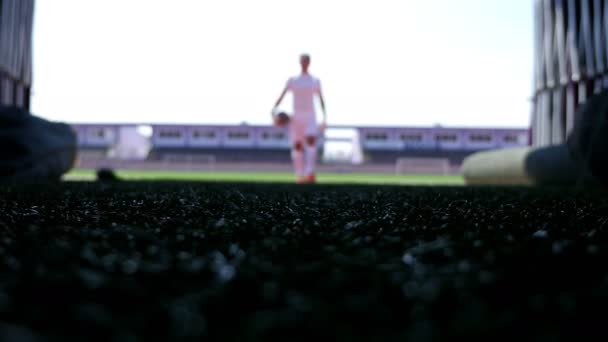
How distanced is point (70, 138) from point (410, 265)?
3.88 metres

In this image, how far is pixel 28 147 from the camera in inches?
113

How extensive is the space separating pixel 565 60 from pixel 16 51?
6.74 metres

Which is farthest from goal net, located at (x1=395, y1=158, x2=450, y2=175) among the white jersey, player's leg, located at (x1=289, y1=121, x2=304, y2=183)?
the white jersey

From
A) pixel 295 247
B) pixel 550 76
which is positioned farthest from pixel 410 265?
pixel 550 76

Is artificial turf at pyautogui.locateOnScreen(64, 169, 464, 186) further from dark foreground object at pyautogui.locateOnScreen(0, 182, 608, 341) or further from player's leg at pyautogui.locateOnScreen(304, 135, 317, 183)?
dark foreground object at pyautogui.locateOnScreen(0, 182, 608, 341)

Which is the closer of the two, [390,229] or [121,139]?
[390,229]

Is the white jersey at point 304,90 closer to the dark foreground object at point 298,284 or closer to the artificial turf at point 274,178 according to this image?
the artificial turf at point 274,178

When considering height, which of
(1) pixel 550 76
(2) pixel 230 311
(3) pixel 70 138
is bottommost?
(2) pixel 230 311

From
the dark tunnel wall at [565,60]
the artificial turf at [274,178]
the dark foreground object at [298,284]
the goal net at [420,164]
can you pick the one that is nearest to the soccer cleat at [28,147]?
the artificial turf at [274,178]

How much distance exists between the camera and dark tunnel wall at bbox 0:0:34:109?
466cm

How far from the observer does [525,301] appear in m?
0.30

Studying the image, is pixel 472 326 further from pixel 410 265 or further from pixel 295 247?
pixel 295 247

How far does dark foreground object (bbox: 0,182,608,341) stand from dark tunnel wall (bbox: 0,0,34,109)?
5.03m

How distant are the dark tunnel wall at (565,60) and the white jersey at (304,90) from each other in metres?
3.03
